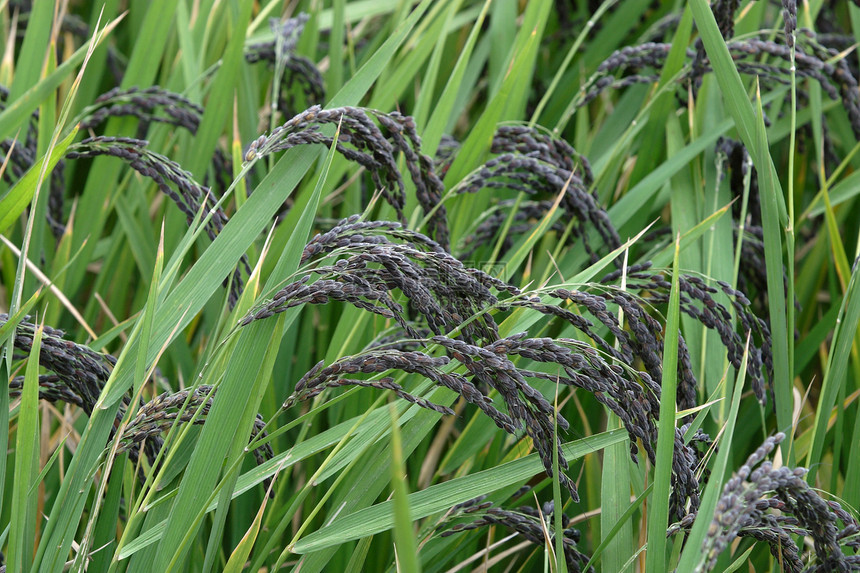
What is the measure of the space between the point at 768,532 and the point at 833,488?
1.53 feet

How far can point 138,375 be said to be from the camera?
41.3 inches

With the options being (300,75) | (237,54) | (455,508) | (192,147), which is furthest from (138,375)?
(300,75)

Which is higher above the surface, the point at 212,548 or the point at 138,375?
the point at 138,375

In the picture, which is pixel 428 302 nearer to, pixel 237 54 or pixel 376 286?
pixel 376 286

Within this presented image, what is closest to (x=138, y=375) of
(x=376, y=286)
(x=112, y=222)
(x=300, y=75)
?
(x=376, y=286)

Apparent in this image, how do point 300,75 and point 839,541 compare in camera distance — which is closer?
point 839,541

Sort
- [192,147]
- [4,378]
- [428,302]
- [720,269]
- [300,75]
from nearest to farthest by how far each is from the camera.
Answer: [428,302], [4,378], [720,269], [192,147], [300,75]

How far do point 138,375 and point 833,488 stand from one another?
3.99ft

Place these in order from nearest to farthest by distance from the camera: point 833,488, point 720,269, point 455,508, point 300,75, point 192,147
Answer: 1. point 455,508
2. point 833,488
3. point 720,269
4. point 192,147
5. point 300,75

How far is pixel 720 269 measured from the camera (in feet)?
5.40

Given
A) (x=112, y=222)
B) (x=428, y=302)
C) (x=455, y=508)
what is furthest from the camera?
(x=112, y=222)

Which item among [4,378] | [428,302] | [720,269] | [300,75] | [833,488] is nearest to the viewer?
[428,302]

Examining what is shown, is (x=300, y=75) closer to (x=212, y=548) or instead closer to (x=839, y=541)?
(x=212, y=548)

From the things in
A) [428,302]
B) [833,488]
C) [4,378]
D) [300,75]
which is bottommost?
[833,488]
